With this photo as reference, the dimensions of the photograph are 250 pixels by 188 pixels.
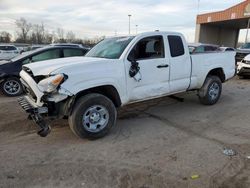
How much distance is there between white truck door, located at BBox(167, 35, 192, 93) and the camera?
5.57 metres

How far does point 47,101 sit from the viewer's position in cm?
411

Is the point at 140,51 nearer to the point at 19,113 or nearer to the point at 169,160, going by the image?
the point at 169,160

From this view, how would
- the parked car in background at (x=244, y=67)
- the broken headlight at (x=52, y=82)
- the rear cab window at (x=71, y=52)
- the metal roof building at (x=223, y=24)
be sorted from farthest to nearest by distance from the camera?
the metal roof building at (x=223, y=24) < the parked car in background at (x=244, y=67) < the rear cab window at (x=71, y=52) < the broken headlight at (x=52, y=82)

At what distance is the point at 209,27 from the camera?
36875 millimetres

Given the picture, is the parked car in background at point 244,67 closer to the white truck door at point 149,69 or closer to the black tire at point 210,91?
the black tire at point 210,91

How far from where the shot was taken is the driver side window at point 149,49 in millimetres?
4992

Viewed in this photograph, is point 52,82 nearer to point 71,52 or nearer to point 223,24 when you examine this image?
point 71,52

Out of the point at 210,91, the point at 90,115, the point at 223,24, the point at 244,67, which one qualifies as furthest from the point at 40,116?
the point at 223,24

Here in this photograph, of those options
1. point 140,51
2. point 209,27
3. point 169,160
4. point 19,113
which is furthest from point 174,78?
point 209,27

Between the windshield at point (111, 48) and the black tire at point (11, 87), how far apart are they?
373 centimetres

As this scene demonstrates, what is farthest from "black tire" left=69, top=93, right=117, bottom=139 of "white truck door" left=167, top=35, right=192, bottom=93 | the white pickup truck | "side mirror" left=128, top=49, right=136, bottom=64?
"white truck door" left=167, top=35, right=192, bottom=93

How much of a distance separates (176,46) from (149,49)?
779mm

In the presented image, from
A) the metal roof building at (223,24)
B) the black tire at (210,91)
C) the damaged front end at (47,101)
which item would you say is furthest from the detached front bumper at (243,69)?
the metal roof building at (223,24)

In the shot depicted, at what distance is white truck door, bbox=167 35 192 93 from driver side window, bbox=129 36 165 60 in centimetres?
24
